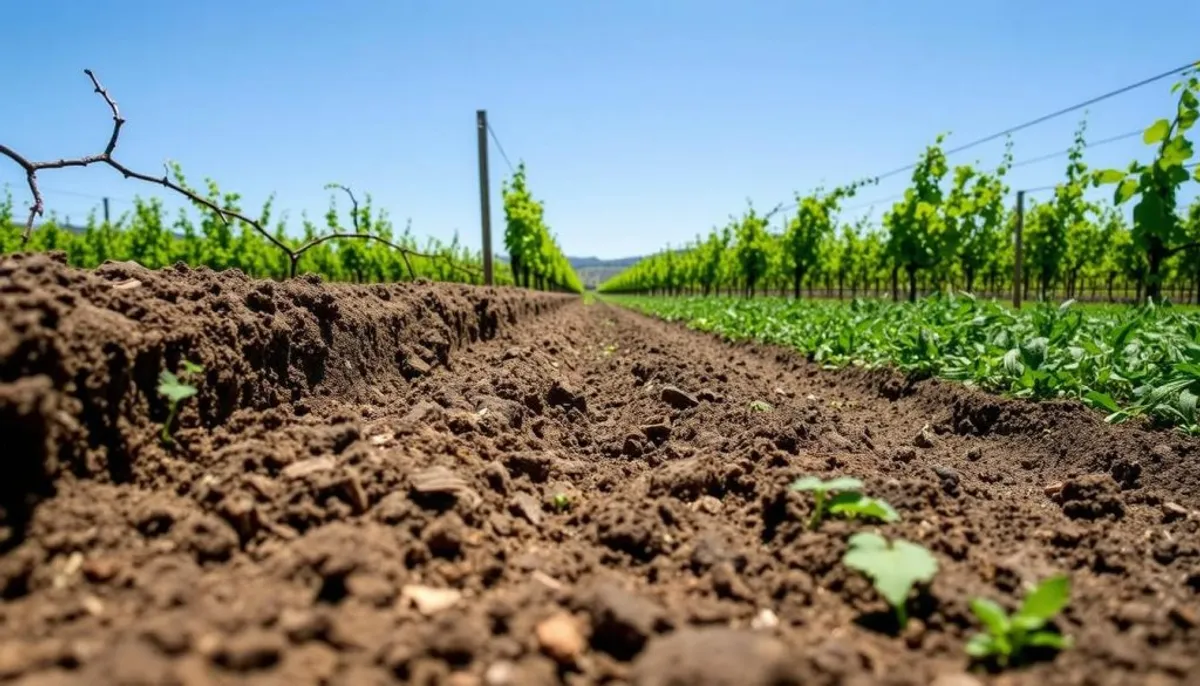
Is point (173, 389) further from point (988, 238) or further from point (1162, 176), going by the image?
point (988, 238)

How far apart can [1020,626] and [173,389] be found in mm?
2134

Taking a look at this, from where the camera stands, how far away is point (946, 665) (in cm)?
142

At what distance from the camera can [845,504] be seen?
1.94m

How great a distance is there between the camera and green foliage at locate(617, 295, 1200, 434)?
4.00m

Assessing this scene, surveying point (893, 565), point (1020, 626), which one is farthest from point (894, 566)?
point (1020, 626)

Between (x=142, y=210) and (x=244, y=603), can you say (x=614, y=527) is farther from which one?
(x=142, y=210)

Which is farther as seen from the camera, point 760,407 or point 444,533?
A: point 760,407

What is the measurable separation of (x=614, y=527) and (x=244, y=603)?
1.03m

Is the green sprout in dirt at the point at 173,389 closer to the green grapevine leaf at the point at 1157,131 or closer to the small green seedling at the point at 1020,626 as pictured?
the small green seedling at the point at 1020,626

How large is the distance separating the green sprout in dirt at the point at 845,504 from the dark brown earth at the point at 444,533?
0.07 metres

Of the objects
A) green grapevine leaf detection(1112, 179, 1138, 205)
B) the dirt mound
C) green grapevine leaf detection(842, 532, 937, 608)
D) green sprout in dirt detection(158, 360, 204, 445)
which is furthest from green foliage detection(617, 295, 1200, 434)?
green sprout in dirt detection(158, 360, 204, 445)

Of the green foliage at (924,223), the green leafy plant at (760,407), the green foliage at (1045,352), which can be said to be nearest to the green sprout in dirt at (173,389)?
the green leafy plant at (760,407)

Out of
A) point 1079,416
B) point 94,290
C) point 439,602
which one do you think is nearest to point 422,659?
point 439,602

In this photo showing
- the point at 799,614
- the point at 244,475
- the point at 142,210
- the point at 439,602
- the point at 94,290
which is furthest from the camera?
the point at 142,210
